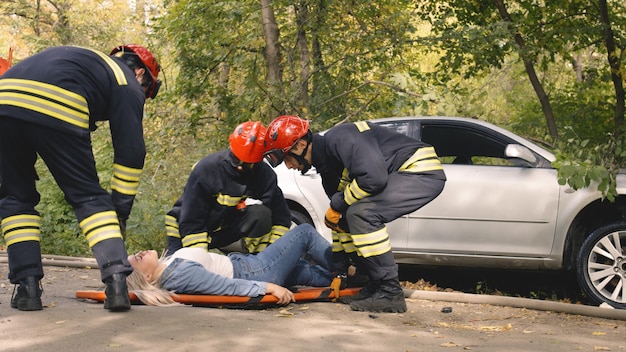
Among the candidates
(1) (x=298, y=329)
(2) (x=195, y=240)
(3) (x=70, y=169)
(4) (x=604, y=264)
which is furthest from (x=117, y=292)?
(4) (x=604, y=264)

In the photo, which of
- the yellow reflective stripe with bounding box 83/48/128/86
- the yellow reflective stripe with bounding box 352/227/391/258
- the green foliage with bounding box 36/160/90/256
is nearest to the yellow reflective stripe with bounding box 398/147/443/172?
the yellow reflective stripe with bounding box 352/227/391/258

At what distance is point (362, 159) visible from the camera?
19.4 feet

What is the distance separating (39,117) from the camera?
195 inches

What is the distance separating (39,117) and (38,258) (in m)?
0.97

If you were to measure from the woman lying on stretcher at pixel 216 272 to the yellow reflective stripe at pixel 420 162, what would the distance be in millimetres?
943

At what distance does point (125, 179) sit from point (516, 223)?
145 inches

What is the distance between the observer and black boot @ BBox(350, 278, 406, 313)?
19.9 ft

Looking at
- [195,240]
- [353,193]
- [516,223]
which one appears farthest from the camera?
[516,223]

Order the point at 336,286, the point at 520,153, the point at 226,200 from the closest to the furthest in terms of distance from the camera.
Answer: the point at 336,286 < the point at 226,200 < the point at 520,153

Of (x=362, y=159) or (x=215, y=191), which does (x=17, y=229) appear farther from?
(x=362, y=159)

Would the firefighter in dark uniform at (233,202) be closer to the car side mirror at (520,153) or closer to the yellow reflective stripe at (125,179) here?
the yellow reflective stripe at (125,179)

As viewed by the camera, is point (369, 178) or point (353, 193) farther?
point (353, 193)

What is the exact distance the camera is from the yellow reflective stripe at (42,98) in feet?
16.3

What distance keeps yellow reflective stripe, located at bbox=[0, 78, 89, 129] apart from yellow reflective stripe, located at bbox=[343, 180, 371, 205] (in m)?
2.03
